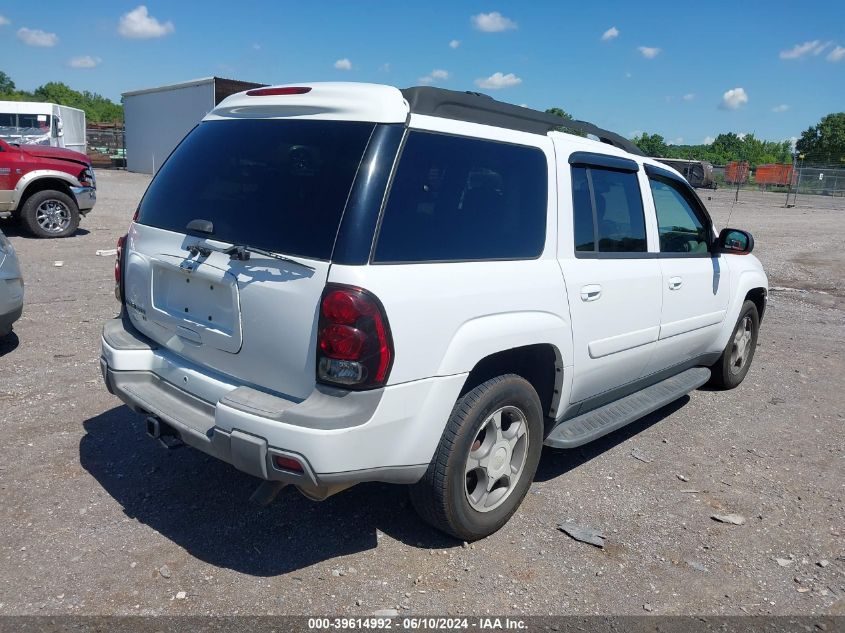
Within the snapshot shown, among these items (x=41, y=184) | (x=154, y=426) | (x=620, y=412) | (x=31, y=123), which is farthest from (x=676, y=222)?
(x=31, y=123)

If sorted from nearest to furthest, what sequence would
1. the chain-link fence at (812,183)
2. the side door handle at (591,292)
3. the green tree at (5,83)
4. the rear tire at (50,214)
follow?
the side door handle at (591,292), the rear tire at (50,214), the chain-link fence at (812,183), the green tree at (5,83)


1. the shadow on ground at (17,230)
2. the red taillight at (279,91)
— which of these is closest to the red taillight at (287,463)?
the red taillight at (279,91)

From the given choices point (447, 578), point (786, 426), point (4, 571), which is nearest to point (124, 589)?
point (4, 571)

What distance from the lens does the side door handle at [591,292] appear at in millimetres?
3684

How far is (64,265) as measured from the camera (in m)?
9.96

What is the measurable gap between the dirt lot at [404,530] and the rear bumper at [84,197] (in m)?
7.74

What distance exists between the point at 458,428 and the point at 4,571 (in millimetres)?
2051

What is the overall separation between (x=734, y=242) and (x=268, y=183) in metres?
3.66

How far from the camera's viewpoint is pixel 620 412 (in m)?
4.23

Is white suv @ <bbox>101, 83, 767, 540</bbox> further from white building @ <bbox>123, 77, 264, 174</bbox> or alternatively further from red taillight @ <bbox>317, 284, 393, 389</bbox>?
white building @ <bbox>123, 77, 264, 174</bbox>

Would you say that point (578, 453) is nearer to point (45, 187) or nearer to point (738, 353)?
point (738, 353)

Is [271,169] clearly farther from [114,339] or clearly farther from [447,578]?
[447,578]

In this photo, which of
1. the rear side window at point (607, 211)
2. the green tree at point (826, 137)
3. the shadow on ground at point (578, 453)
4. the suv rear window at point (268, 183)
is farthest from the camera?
the green tree at point (826, 137)

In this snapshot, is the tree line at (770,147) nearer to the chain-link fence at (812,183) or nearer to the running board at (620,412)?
the chain-link fence at (812,183)
